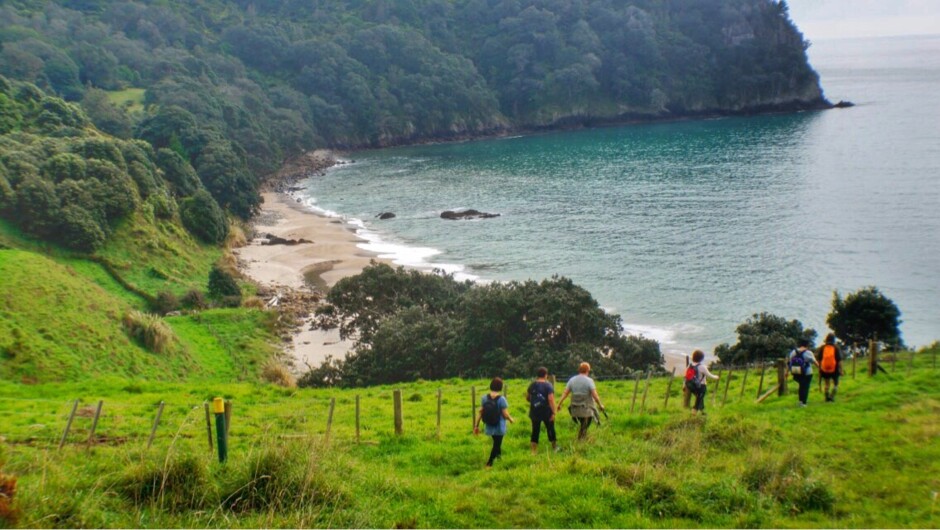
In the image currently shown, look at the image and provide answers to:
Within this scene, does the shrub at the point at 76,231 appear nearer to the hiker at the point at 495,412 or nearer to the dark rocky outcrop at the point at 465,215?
the hiker at the point at 495,412

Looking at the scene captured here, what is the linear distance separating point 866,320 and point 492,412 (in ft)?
81.7

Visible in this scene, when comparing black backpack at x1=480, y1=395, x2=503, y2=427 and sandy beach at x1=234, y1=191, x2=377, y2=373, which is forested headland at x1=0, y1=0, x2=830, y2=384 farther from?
black backpack at x1=480, y1=395, x2=503, y2=427

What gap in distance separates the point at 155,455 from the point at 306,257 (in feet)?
174

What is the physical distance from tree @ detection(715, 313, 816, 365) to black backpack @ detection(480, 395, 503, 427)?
1952 cm

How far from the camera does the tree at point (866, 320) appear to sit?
3091 centimetres

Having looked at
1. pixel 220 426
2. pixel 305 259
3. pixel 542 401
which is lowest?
pixel 305 259

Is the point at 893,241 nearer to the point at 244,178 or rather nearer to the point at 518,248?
the point at 518,248

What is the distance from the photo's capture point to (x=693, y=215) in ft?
238

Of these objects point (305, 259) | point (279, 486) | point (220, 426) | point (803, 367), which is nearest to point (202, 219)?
point (305, 259)

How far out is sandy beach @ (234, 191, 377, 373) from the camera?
133 feet

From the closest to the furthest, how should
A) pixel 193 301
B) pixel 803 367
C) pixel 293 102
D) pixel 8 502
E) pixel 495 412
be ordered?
1. pixel 8 502
2. pixel 495 412
3. pixel 803 367
4. pixel 193 301
5. pixel 293 102

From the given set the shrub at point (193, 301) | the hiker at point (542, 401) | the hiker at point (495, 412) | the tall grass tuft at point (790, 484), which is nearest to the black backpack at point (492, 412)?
the hiker at point (495, 412)

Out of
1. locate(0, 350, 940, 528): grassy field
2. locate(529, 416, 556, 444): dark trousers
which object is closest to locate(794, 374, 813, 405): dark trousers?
locate(0, 350, 940, 528): grassy field

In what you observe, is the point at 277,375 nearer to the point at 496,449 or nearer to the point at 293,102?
the point at 496,449
